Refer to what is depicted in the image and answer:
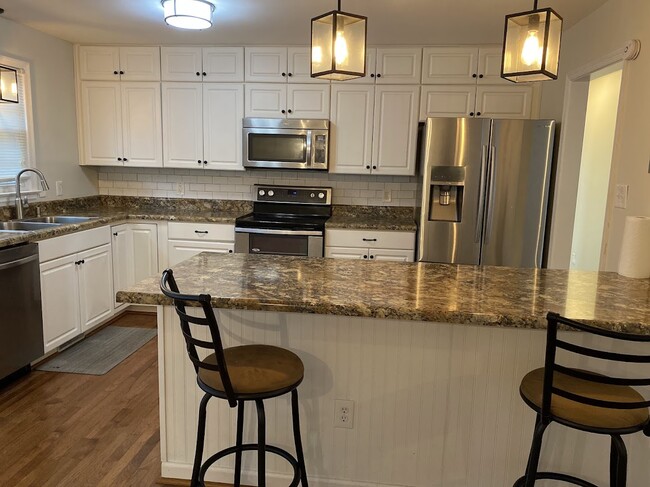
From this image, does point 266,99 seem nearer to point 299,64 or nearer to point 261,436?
point 299,64

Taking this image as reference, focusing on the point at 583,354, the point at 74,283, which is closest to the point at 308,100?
the point at 74,283

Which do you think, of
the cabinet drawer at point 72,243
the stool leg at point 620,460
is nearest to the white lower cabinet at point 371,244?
the cabinet drawer at point 72,243

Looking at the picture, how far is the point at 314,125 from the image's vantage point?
4.06 m

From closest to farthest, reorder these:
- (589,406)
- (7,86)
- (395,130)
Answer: (589,406), (7,86), (395,130)

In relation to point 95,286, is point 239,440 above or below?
below

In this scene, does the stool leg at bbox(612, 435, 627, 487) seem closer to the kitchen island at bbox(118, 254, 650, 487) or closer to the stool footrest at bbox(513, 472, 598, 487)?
the stool footrest at bbox(513, 472, 598, 487)

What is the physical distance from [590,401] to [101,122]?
4.35 m

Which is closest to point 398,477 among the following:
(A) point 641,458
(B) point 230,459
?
(B) point 230,459

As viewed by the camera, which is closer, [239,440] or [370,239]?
[239,440]

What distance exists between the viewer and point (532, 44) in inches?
65.3

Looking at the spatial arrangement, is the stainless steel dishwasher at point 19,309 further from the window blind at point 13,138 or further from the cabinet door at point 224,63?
the cabinet door at point 224,63

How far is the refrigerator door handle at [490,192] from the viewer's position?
3518mm

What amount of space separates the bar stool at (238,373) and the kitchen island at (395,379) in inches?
7.2

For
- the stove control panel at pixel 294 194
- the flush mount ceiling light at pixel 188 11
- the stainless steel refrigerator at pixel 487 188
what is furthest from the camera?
the stove control panel at pixel 294 194
